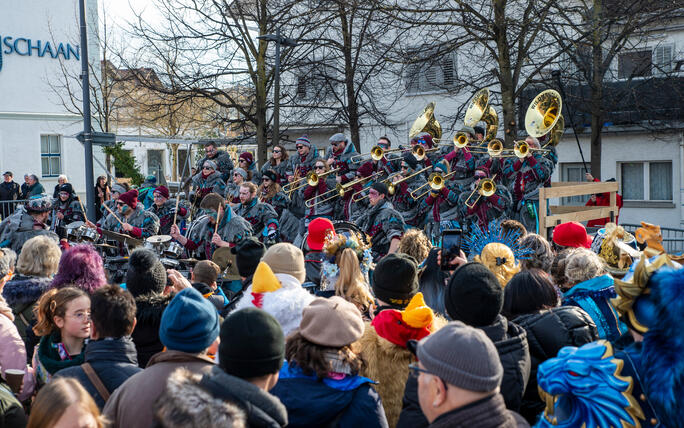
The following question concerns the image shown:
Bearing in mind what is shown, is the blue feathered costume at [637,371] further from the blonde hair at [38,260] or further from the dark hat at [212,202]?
the dark hat at [212,202]

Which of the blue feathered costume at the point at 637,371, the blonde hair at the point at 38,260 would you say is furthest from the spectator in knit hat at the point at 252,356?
the blonde hair at the point at 38,260

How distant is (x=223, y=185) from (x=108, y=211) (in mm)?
3326

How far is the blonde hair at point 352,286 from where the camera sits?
15.0ft

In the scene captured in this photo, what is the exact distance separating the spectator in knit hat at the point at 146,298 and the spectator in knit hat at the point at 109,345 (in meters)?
0.60

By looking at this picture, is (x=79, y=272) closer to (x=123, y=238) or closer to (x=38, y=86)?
(x=123, y=238)

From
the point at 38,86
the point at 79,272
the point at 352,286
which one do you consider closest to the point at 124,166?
the point at 38,86

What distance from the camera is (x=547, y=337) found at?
3619mm

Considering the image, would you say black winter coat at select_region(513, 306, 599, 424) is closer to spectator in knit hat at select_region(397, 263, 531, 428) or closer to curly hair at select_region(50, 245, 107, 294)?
spectator in knit hat at select_region(397, 263, 531, 428)

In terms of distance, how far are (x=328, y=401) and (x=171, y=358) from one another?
2.19 ft

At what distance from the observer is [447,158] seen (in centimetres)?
1207

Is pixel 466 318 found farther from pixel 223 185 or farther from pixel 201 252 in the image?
pixel 223 185

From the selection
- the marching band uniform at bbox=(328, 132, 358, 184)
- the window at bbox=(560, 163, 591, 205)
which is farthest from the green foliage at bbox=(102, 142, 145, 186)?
the window at bbox=(560, 163, 591, 205)

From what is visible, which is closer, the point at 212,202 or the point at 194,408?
the point at 194,408

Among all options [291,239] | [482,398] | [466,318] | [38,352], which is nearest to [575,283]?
[466,318]
